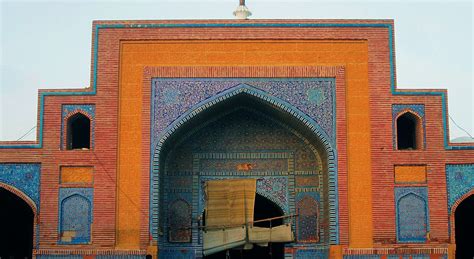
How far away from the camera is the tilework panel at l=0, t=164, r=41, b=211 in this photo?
12102 millimetres

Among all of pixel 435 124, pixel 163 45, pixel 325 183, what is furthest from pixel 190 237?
pixel 435 124

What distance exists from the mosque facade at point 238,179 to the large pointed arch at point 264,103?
0.02 meters

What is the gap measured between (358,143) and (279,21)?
2336 millimetres

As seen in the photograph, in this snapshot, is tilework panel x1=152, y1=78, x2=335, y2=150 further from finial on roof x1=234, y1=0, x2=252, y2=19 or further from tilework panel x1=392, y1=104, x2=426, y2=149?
finial on roof x1=234, y1=0, x2=252, y2=19

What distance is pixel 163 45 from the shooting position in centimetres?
1252

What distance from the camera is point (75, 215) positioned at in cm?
1203

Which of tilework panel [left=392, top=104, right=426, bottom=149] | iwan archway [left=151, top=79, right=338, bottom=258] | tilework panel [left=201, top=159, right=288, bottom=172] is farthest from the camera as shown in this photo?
tilework panel [left=201, top=159, right=288, bottom=172]

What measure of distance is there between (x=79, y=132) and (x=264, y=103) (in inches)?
131

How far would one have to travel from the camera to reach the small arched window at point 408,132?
12367 millimetres

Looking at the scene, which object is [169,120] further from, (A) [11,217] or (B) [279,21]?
(A) [11,217]

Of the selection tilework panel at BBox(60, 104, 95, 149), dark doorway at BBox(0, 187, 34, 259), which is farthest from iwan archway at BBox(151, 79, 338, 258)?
dark doorway at BBox(0, 187, 34, 259)

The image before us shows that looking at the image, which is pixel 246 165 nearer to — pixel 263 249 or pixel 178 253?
pixel 178 253

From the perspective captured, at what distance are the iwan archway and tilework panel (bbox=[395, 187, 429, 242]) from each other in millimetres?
1140

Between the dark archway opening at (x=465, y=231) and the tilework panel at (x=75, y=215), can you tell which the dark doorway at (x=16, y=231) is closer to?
the tilework panel at (x=75, y=215)
